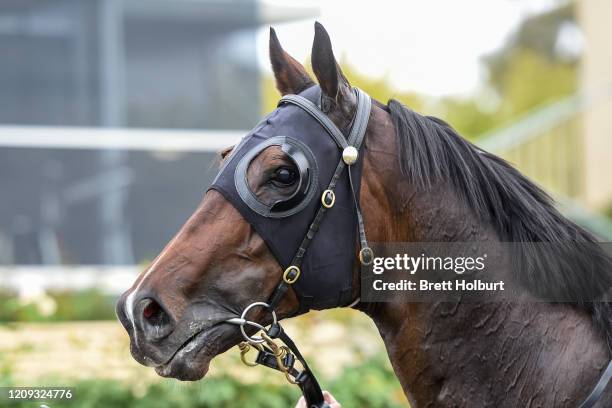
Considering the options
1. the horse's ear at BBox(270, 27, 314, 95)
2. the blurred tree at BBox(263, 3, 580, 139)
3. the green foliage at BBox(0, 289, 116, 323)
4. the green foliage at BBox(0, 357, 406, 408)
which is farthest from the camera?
the blurred tree at BBox(263, 3, 580, 139)

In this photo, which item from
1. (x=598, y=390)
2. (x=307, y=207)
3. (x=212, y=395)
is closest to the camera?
(x=598, y=390)

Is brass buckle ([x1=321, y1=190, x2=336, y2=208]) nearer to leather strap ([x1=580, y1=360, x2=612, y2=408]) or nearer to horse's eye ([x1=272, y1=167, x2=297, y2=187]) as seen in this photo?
horse's eye ([x1=272, y1=167, x2=297, y2=187])

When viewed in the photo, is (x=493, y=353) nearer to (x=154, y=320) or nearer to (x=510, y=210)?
(x=510, y=210)

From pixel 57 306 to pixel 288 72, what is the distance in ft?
14.0

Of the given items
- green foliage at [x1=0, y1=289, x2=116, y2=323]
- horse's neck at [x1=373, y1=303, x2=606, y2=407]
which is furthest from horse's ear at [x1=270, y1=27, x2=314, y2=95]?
green foliage at [x1=0, y1=289, x2=116, y2=323]

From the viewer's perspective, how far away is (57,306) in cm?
656

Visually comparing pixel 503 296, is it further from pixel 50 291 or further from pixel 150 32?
pixel 150 32

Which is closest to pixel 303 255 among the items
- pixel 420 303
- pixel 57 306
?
pixel 420 303

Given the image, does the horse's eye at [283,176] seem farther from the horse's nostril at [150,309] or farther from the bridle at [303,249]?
the horse's nostril at [150,309]

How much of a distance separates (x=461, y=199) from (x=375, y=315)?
421mm

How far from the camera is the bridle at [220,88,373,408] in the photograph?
254 centimetres

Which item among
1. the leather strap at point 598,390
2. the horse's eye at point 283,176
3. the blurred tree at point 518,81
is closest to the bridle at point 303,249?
the horse's eye at point 283,176

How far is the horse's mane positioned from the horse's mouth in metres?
0.70

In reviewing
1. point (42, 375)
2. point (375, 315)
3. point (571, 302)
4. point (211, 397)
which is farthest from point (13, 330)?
point (571, 302)
